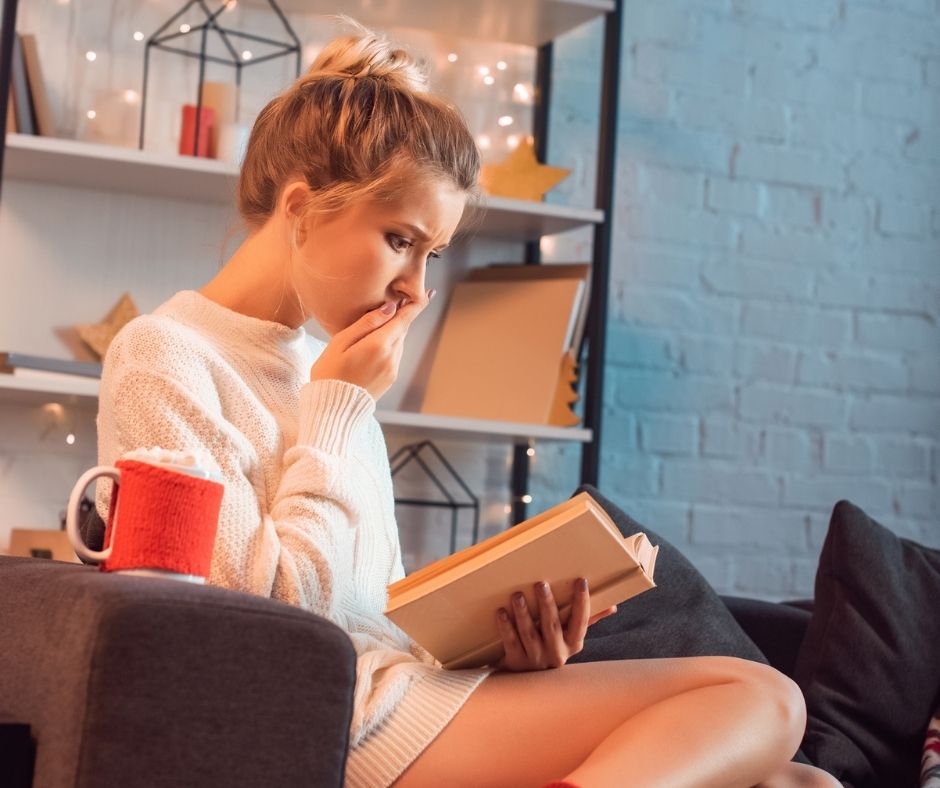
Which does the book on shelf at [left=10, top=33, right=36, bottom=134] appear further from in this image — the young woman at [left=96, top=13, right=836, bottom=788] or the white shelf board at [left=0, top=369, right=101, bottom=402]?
the young woman at [left=96, top=13, right=836, bottom=788]

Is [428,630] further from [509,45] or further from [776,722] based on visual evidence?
[509,45]

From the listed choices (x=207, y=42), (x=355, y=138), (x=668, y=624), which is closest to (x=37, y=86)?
(x=207, y=42)

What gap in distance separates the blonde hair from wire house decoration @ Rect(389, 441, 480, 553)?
1088mm

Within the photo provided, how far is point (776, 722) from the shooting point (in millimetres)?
1184

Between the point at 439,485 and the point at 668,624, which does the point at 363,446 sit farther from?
the point at 439,485

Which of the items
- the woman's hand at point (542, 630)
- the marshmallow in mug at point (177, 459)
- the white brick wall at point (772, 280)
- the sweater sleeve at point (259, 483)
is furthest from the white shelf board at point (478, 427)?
the marshmallow in mug at point (177, 459)

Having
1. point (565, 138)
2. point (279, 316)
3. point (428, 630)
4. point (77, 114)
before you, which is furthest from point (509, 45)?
point (428, 630)

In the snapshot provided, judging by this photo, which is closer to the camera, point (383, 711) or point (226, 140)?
point (383, 711)

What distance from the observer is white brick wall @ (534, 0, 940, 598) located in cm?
276

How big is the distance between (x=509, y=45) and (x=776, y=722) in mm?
1777

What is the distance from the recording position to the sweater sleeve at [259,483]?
120 cm

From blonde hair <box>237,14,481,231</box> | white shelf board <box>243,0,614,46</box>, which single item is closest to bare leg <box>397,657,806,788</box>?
blonde hair <box>237,14,481,231</box>

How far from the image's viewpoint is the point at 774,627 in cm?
196

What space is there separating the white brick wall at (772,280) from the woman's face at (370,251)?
1282 mm
